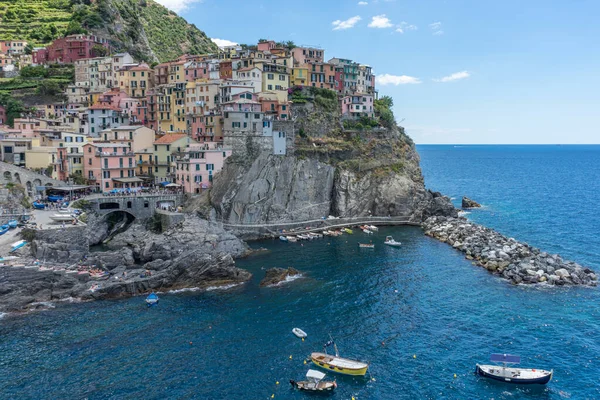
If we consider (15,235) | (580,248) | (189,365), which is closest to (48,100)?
(15,235)

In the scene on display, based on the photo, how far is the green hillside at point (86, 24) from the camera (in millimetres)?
134750

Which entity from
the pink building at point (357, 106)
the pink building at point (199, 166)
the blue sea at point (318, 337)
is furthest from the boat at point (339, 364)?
the pink building at point (357, 106)

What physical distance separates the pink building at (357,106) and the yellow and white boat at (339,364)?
Result: 234 ft

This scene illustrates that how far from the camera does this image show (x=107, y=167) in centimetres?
8388

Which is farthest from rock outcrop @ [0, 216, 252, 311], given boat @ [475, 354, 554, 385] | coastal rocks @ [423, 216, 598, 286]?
coastal rocks @ [423, 216, 598, 286]

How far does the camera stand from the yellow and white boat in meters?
40.1

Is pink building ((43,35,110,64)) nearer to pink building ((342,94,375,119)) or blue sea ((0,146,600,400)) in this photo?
pink building ((342,94,375,119))

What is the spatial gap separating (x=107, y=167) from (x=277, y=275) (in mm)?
40066

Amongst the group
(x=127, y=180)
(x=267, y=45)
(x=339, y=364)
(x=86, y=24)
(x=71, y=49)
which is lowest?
(x=339, y=364)

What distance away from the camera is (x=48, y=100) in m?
114

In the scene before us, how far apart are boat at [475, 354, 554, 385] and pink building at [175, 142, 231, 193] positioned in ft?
182

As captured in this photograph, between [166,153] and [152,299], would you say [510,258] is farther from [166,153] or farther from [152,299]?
[166,153]

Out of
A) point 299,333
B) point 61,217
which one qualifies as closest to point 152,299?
point 299,333

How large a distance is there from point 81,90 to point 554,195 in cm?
12404
